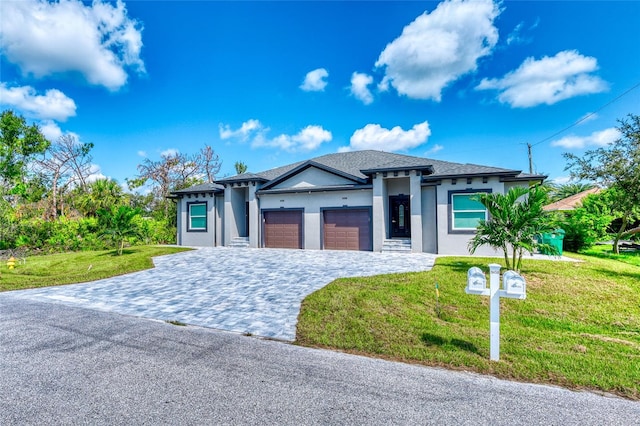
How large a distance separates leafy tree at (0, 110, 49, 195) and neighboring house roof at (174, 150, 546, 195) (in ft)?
47.0

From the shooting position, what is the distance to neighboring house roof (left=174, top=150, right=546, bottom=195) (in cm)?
1336

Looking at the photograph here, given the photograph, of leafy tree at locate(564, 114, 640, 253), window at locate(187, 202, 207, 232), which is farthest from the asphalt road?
window at locate(187, 202, 207, 232)

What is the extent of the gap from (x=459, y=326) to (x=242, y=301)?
→ 15.3ft

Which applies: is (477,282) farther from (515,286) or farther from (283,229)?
(283,229)

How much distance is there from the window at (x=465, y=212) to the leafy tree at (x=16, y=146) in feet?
94.3

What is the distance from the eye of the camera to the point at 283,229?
17.0 meters

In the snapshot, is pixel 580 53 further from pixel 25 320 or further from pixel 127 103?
pixel 127 103

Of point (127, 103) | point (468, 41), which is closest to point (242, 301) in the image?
point (468, 41)

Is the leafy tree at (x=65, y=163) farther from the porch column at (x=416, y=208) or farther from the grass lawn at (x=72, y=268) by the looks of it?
the porch column at (x=416, y=208)

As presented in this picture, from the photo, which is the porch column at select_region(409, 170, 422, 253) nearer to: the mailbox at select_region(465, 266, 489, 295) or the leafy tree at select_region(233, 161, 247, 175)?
the mailbox at select_region(465, 266, 489, 295)

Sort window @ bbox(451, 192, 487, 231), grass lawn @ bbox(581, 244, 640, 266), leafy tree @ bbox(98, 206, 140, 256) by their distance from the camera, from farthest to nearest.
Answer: leafy tree @ bbox(98, 206, 140, 256)
window @ bbox(451, 192, 487, 231)
grass lawn @ bbox(581, 244, 640, 266)

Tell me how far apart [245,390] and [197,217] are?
17979mm

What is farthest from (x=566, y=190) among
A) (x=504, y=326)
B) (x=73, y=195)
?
(x=73, y=195)

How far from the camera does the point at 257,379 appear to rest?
332 centimetres
